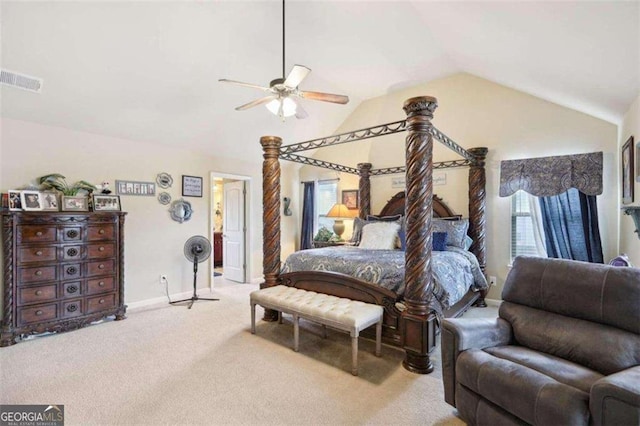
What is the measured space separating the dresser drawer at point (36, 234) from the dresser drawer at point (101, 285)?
676 mm

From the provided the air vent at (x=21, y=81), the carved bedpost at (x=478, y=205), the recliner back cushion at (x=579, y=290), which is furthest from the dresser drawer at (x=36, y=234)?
the carved bedpost at (x=478, y=205)

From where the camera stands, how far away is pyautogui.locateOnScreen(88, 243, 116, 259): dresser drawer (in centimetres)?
369

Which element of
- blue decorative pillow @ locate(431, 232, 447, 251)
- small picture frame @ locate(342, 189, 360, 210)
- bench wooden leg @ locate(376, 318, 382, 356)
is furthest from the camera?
small picture frame @ locate(342, 189, 360, 210)

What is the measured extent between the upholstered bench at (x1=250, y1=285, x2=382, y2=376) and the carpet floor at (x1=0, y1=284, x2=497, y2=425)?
0.24m

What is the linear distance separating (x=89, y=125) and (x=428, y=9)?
4.32 m

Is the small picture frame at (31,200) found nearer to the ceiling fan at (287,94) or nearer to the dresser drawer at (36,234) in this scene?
the dresser drawer at (36,234)

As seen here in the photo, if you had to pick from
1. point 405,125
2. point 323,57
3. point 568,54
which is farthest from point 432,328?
point 323,57

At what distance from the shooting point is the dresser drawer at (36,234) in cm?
321

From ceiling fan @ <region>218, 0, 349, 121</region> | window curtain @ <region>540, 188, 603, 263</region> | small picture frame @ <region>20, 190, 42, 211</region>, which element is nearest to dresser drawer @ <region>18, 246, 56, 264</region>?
small picture frame @ <region>20, 190, 42, 211</region>

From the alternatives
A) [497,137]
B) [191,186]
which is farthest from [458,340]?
[191,186]

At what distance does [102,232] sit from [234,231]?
266cm

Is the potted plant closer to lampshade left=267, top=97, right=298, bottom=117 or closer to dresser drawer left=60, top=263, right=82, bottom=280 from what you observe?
dresser drawer left=60, top=263, right=82, bottom=280

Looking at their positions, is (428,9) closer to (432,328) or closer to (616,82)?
(616,82)

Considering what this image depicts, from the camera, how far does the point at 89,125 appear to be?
12.9 feet
